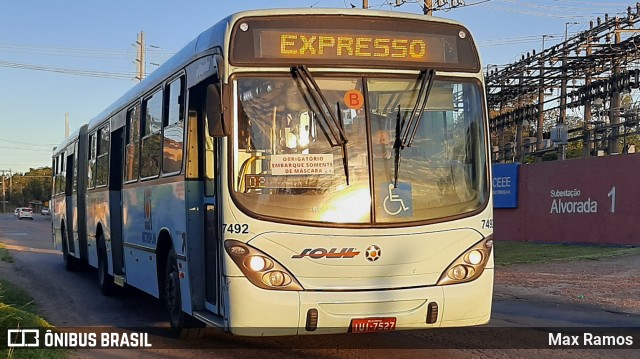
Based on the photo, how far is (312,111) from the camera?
6848 mm

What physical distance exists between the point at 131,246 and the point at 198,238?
143 inches

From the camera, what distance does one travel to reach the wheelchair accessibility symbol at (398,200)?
686cm

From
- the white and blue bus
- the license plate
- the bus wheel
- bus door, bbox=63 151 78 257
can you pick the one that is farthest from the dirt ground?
bus door, bbox=63 151 78 257

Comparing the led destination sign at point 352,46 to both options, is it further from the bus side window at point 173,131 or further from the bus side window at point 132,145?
the bus side window at point 132,145

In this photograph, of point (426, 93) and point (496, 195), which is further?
point (496, 195)

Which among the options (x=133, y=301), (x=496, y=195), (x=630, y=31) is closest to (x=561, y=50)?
(x=630, y=31)

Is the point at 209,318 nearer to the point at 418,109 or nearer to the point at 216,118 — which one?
the point at 216,118

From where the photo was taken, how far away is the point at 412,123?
701cm

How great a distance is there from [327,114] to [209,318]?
2.31m

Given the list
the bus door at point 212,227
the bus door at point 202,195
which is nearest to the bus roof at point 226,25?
the bus door at point 202,195

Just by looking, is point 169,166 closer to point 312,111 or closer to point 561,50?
point 312,111

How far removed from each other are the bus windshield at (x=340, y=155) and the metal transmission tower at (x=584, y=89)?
19.7 meters

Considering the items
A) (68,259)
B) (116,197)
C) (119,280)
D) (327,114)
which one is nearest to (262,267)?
(327,114)

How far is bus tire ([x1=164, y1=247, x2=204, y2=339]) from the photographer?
8531mm
